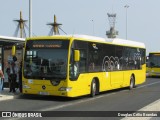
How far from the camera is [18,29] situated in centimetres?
10450

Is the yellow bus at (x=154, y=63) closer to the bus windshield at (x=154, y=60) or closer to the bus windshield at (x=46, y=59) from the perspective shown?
the bus windshield at (x=154, y=60)

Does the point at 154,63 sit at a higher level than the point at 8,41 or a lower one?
lower

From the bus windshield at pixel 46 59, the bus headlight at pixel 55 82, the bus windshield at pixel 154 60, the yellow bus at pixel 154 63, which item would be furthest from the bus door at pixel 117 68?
the bus windshield at pixel 154 60

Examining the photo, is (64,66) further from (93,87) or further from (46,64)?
(93,87)

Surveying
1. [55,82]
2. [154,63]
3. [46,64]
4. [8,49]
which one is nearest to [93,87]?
[55,82]

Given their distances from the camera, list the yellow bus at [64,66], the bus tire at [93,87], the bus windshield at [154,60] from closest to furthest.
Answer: the yellow bus at [64,66]
the bus tire at [93,87]
the bus windshield at [154,60]

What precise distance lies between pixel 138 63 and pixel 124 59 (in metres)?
2.82

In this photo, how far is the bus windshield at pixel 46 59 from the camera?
55.0 ft

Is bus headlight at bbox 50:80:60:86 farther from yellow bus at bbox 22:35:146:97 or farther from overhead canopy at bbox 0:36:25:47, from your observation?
overhead canopy at bbox 0:36:25:47

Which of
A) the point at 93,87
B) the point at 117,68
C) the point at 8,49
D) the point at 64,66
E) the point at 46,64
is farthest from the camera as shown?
the point at 117,68

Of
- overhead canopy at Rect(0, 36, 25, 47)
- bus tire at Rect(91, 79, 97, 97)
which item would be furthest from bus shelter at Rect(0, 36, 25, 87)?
bus tire at Rect(91, 79, 97, 97)

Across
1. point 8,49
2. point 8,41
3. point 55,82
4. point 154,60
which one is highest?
point 8,41

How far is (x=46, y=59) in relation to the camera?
55.8 ft

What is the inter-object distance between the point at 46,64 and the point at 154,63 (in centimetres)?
2587
